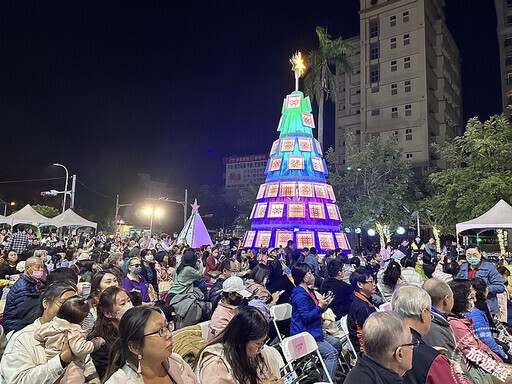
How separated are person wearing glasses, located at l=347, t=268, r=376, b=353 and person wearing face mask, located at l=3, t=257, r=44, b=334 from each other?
15.3 ft

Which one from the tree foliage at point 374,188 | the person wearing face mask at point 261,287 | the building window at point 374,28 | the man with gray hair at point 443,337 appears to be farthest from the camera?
the building window at point 374,28

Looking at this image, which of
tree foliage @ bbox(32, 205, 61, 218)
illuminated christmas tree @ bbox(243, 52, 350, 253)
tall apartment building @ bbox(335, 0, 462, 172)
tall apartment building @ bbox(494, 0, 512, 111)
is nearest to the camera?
illuminated christmas tree @ bbox(243, 52, 350, 253)

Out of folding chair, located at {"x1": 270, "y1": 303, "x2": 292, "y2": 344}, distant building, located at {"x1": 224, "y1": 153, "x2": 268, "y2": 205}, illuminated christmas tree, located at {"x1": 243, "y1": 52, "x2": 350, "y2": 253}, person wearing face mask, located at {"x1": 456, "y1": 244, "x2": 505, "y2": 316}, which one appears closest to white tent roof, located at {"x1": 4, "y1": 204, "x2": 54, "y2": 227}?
illuminated christmas tree, located at {"x1": 243, "y1": 52, "x2": 350, "y2": 253}

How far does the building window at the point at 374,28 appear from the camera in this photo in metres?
51.1

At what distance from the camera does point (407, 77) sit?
157 feet

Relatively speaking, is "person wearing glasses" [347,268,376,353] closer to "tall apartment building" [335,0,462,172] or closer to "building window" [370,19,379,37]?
"tall apartment building" [335,0,462,172]

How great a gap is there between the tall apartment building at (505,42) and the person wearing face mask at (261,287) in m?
51.0

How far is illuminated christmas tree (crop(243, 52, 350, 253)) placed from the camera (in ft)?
82.0

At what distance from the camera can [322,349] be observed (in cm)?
554

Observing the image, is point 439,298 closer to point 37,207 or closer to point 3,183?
point 37,207

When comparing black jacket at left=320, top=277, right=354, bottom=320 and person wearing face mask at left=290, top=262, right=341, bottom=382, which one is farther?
black jacket at left=320, top=277, right=354, bottom=320

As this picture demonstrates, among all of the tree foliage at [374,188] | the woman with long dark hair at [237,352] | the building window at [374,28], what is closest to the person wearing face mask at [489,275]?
the woman with long dark hair at [237,352]

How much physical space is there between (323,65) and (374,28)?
21.5 m

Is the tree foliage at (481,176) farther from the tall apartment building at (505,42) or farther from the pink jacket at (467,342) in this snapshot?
the tall apartment building at (505,42)
